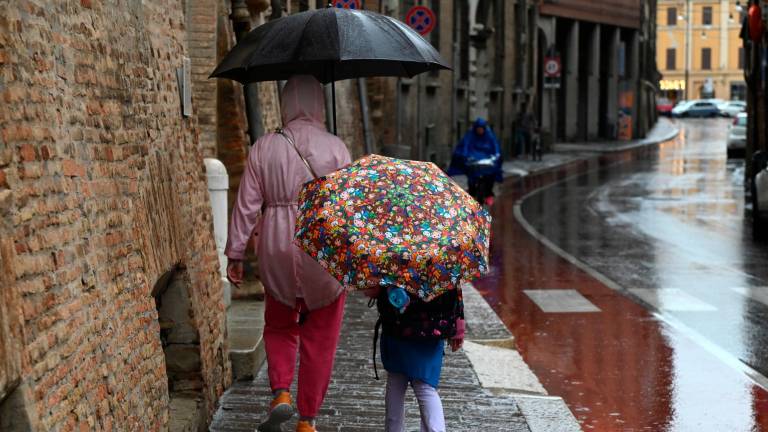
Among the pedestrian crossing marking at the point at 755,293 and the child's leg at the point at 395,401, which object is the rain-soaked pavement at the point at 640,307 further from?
the child's leg at the point at 395,401

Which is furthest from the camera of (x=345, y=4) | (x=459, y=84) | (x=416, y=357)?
(x=459, y=84)

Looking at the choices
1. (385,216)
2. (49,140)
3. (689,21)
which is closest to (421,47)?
(385,216)

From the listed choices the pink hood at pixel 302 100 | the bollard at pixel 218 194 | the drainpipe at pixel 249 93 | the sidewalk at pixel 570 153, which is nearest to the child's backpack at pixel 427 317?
the pink hood at pixel 302 100

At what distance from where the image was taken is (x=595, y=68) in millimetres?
55594

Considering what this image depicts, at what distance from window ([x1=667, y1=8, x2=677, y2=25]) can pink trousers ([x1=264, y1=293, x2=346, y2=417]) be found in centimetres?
10596

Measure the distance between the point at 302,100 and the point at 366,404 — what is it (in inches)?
73.4

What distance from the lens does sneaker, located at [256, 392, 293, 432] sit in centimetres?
611

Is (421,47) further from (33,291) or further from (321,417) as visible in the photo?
(33,291)

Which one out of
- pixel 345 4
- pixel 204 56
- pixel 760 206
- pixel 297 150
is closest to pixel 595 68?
pixel 760 206

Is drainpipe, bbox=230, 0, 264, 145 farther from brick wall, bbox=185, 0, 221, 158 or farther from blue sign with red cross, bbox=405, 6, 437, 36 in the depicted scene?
blue sign with red cross, bbox=405, 6, 437, 36

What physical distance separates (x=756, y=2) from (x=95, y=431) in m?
21.7

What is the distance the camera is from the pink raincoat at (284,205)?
613 cm

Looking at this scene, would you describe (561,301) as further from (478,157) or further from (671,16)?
(671,16)

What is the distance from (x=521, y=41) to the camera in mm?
43375
